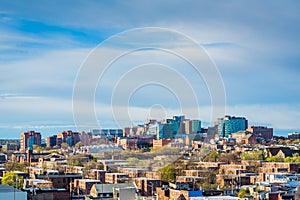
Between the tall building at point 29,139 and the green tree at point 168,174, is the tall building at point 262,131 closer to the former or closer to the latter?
the tall building at point 29,139

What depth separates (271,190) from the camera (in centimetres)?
1143

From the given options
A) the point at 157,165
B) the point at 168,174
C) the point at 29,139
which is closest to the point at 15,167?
the point at 157,165

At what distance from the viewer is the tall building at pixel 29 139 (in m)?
31.5

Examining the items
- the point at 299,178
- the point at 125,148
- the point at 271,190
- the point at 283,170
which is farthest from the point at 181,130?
the point at 271,190

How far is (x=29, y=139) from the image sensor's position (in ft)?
106

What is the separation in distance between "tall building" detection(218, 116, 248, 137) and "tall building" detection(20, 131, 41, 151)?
10.3 metres

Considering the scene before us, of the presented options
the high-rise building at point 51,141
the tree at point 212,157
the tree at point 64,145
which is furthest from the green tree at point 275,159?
the high-rise building at point 51,141

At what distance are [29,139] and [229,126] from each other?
11757 millimetres

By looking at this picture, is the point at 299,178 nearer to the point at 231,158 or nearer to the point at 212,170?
the point at 212,170

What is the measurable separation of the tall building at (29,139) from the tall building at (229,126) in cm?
1032

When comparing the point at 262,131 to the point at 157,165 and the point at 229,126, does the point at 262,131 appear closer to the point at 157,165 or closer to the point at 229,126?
the point at 229,126

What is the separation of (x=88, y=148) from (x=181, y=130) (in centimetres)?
495

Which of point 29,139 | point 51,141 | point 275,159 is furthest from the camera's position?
point 51,141

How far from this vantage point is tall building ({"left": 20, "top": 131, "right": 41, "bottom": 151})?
103ft
